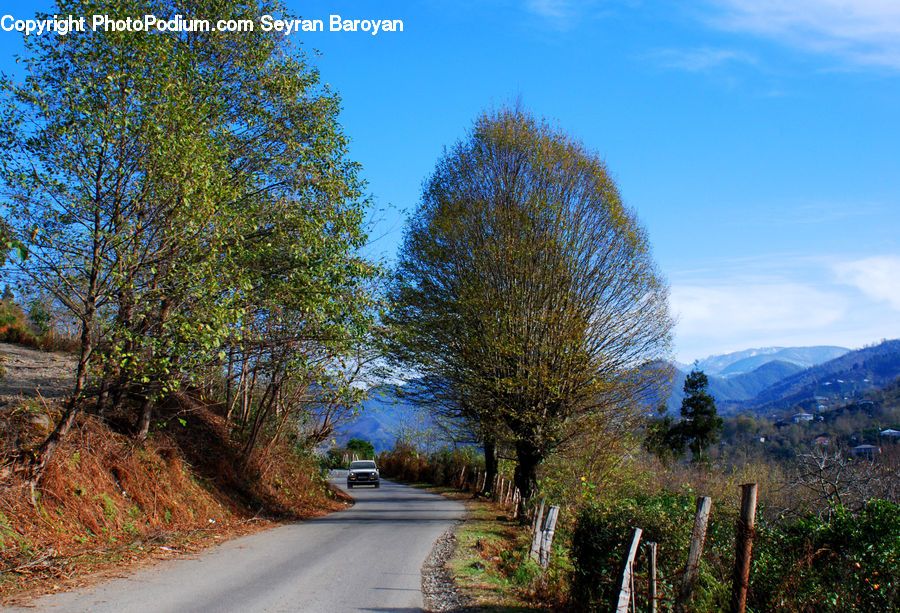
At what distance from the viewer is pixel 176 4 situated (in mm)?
13922

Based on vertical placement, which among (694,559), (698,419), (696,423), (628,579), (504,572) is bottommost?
(696,423)

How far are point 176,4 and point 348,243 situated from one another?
252 inches

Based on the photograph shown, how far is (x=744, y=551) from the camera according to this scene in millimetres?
5859

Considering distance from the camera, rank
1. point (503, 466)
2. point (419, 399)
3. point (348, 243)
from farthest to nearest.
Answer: point (503, 466) < point (419, 399) < point (348, 243)

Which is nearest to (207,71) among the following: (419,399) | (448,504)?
(419,399)

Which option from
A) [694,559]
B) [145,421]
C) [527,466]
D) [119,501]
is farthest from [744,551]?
[527,466]

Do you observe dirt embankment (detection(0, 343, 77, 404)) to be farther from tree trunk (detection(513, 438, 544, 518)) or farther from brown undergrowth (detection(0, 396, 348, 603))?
tree trunk (detection(513, 438, 544, 518))

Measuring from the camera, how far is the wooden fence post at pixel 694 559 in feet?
21.2

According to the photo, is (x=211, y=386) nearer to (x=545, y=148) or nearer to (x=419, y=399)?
(x=419, y=399)

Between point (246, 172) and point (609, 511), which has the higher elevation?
point (246, 172)

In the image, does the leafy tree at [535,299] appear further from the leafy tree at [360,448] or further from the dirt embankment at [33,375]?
the leafy tree at [360,448]

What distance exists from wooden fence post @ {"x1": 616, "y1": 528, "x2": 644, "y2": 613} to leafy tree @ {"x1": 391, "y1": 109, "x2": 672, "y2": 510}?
12.4m

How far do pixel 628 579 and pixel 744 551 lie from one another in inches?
51.1

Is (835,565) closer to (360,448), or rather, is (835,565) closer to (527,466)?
(527,466)
